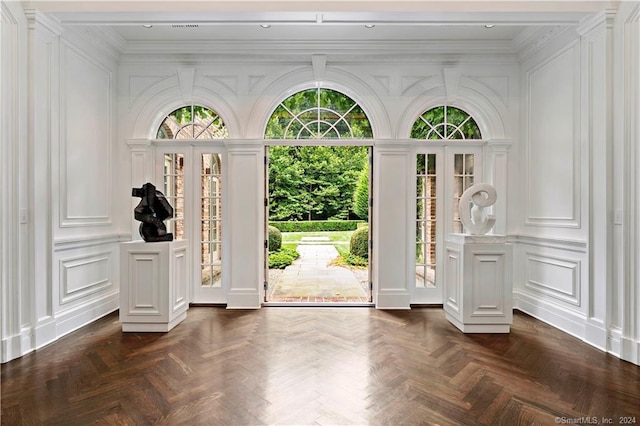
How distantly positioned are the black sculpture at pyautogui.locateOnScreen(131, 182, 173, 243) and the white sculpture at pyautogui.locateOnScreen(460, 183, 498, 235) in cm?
329

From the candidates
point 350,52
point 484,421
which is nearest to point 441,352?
point 484,421

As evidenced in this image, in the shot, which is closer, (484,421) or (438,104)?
(484,421)

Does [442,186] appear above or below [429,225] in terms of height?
above

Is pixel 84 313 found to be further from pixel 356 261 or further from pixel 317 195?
pixel 317 195

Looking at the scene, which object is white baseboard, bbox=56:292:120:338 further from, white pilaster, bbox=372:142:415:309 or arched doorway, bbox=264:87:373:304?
white pilaster, bbox=372:142:415:309

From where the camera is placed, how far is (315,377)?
272 centimetres

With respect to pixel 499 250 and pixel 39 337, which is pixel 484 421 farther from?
pixel 39 337

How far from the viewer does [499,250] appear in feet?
12.3

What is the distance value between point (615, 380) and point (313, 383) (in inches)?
92.1

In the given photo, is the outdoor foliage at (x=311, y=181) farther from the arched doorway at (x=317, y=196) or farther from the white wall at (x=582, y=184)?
the white wall at (x=582, y=184)

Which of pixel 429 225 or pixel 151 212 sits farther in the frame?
pixel 429 225

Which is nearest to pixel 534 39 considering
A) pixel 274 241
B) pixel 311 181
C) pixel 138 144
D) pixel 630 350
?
pixel 630 350

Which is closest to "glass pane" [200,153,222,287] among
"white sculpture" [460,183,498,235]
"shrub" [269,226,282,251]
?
"white sculpture" [460,183,498,235]

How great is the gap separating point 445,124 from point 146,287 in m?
4.25
